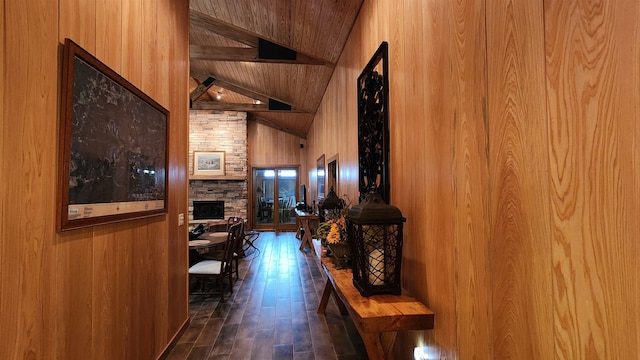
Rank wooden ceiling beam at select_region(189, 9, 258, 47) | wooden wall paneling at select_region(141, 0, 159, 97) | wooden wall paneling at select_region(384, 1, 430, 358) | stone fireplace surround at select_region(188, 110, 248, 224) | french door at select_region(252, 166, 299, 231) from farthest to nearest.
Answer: french door at select_region(252, 166, 299, 231), stone fireplace surround at select_region(188, 110, 248, 224), wooden ceiling beam at select_region(189, 9, 258, 47), wooden wall paneling at select_region(141, 0, 159, 97), wooden wall paneling at select_region(384, 1, 430, 358)

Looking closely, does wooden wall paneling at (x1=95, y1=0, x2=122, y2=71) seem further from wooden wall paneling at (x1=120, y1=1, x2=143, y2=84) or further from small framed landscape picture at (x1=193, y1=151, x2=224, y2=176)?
small framed landscape picture at (x1=193, y1=151, x2=224, y2=176)

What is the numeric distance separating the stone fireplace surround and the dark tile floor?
4.36m

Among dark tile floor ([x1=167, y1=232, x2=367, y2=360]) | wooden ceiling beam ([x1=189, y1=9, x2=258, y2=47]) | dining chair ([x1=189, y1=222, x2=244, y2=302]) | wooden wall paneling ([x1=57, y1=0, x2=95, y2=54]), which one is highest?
wooden ceiling beam ([x1=189, y1=9, x2=258, y2=47])

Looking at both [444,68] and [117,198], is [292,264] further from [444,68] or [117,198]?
[444,68]

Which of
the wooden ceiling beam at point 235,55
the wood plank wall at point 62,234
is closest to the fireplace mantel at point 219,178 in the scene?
the wooden ceiling beam at point 235,55

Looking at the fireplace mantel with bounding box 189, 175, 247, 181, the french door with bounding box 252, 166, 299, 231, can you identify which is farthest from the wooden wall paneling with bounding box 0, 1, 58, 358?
the french door with bounding box 252, 166, 299, 231

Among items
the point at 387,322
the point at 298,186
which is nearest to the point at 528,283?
the point at 387,322

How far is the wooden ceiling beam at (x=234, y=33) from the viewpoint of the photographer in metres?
4.07

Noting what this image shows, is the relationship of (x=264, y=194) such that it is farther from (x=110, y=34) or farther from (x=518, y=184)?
(x=518, y=184)

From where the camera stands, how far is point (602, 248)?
2.30 feet

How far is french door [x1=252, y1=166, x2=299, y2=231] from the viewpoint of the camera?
9367 mm

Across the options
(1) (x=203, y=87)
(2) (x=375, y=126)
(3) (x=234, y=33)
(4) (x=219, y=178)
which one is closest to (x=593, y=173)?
(2) (x=375, y=126)

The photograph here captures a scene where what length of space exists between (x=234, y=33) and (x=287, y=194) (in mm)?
6003

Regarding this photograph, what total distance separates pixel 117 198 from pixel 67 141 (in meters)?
0.49
